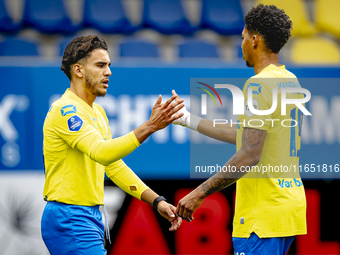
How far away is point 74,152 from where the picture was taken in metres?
2.52

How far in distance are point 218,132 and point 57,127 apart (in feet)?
4.26

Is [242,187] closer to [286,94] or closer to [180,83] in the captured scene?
[286,94]

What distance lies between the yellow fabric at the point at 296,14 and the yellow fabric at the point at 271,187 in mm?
3986

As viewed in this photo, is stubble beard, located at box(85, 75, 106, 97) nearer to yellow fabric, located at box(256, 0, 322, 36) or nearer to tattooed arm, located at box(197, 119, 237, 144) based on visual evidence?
tattooed arm, located at box(197, 119, 237, 144)

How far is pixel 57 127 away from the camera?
248 cm

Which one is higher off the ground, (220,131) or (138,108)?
(138,108)

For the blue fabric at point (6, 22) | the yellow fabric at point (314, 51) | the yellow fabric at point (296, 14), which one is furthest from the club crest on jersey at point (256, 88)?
the blue fabric at point (6, 22)

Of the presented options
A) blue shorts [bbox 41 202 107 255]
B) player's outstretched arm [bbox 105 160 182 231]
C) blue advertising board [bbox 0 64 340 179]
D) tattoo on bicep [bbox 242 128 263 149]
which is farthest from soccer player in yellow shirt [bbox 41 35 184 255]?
blue advertising board [bbox 0 64 340 179]

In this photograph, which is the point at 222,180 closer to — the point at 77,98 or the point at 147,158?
the point at 77,98

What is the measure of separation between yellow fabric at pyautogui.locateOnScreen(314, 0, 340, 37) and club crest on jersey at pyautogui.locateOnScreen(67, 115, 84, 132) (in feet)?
16.1

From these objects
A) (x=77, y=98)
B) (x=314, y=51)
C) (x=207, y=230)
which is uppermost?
(x=314, y=51)

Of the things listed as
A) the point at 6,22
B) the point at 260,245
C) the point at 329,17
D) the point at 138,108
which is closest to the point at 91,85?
the point at 260,245

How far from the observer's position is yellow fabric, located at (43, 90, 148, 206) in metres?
2.38

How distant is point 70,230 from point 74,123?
62 cm
